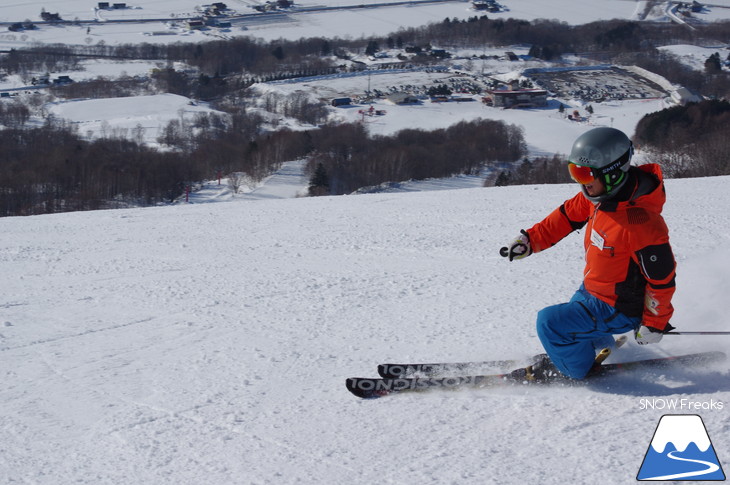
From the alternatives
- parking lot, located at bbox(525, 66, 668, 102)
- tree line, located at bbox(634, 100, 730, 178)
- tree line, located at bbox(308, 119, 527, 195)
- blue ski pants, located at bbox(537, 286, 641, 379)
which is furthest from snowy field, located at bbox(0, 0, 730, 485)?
parking lot, located at bbox(525, 66, 668, 102)

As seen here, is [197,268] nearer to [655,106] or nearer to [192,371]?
[192,371]

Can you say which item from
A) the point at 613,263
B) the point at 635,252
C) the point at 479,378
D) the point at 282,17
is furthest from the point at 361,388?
the point at 282,17

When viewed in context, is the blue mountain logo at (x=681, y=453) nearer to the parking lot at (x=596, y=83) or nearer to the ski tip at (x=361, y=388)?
the ski tip at (x=361, y=388)

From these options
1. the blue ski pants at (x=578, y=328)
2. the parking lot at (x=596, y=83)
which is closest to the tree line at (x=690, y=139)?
the blue ski pants at (x=578, y=328)

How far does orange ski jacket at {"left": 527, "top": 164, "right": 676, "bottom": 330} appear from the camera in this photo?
9.89 ft

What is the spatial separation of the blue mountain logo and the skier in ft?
1.25

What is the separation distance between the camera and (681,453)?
2723 millimetres

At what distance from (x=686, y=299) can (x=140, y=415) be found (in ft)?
9.88

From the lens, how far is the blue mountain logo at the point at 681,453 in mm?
2584

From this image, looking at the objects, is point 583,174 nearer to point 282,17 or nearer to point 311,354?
point 311,354

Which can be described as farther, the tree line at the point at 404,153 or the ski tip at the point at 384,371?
the tree line at the point at 404,153

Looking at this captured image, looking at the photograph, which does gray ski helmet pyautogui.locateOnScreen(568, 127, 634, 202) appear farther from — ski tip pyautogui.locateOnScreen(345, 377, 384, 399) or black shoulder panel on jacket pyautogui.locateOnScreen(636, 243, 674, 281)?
ski tip pyautogui.locateOnScreen(345, 377, 384, 399)

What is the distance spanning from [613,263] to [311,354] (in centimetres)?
177

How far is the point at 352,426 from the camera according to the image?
3238 millimetres
